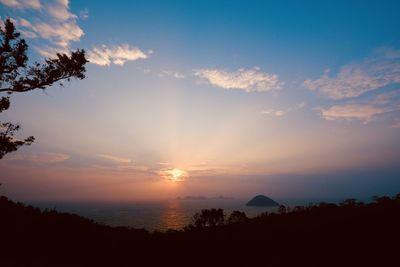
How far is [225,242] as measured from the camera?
14.1 m

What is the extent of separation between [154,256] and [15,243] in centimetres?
732

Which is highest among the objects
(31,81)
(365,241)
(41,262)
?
(31,81)

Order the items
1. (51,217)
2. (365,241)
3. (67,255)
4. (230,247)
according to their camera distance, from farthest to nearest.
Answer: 1. (51,217)
2. (67,255)
3. (230,247)
4. (365,241)

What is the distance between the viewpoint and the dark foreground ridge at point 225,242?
10867 millimetres

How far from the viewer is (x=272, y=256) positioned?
11.4 meters

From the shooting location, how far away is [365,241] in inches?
439

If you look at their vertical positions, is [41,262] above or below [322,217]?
below

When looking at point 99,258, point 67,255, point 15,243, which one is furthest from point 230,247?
point 15,243

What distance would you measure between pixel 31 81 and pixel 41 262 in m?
13.7

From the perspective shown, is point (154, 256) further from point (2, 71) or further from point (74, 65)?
point (2, 71)

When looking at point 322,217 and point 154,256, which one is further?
point 322,217

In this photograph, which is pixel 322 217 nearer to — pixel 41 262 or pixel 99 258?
pixel 99 258

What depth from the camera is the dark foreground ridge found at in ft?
35.7

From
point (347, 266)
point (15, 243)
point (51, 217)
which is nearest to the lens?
point (347, 266)
